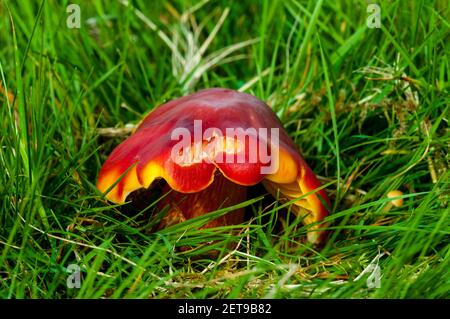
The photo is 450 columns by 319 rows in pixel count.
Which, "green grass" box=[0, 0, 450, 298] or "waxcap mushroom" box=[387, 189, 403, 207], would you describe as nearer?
"green grass" box=[0, 0, 450, 298]

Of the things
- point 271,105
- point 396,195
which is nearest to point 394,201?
point 396,195

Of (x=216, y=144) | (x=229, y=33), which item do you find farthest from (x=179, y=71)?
(x=216, y=144)

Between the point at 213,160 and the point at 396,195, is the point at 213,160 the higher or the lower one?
the higher one

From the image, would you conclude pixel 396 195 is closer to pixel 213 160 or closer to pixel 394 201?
pixel 394 201

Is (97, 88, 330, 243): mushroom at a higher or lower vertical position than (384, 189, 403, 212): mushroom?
higher

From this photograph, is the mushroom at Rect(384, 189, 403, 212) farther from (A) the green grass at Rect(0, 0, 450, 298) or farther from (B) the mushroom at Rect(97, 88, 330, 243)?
(B) the mushroom at Rect(97, 88, 330, 243)

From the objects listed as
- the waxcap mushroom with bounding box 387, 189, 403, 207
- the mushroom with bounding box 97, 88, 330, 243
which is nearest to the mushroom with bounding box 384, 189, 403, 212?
the waxcap mushroom with bounding box 387, 189, 403, 207
